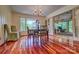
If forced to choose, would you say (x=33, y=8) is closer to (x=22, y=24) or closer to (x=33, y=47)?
(x=22, y=24)

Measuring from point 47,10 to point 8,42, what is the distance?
1381 mm

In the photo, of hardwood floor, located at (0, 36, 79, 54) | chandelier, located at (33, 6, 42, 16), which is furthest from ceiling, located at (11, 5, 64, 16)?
hardwood floor, located at (0, 36, 79, 54)

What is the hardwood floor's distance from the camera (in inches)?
120

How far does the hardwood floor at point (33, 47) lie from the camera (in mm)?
3041

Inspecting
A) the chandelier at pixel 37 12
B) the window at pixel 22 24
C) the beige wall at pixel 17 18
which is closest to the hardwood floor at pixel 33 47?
the window at pixel 22 24

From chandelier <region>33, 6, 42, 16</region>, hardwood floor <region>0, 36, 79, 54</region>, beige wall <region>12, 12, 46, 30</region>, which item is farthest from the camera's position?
beige wall <region>12, 12, 46, 30</region>

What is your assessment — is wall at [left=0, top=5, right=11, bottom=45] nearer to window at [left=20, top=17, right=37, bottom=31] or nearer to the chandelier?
window at [left=20, top=17, right=37, bottom=31]

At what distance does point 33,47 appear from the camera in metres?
3.16

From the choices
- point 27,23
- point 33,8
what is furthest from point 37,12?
point 27,23

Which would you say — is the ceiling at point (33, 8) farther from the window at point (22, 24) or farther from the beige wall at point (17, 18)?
the window at point (22, 24)

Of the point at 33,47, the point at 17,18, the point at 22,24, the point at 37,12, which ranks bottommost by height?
the point at 33,47

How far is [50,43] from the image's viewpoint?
129 inches
